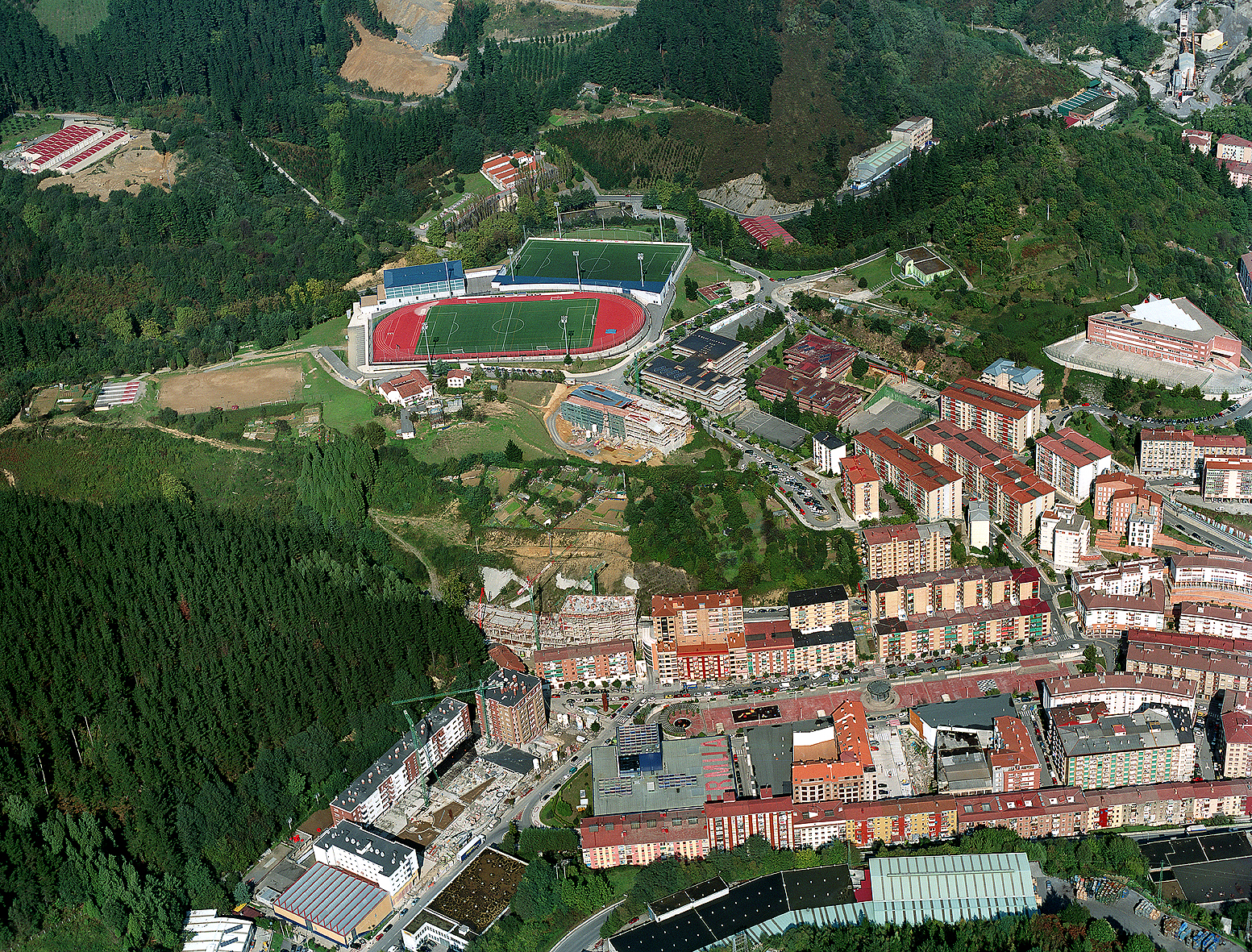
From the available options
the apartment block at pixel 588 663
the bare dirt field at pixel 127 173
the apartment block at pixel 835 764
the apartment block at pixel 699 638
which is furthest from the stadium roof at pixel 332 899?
the bare dirt field at pixel 127 173

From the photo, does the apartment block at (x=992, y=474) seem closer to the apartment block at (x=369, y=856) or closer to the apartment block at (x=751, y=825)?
the apartment block at (x=751, y=825)

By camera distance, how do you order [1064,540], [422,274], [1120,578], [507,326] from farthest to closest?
[422,274] → [507,326] → [1064,540] → [1120,578]

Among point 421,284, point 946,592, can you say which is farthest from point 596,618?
point 421,284

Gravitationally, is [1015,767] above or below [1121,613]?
below

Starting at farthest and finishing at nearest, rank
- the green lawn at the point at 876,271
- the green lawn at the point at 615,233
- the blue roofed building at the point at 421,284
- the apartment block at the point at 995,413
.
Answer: the green lawn at the point at 615,233 < the blue roofed building at the point at 421,284 < the green lawn at the point at 876,271 < the apartment block at the point at 995,413

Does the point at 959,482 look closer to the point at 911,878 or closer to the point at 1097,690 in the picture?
the point at 1097,690

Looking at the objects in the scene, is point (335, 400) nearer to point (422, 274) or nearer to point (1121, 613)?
point (422, 274)
